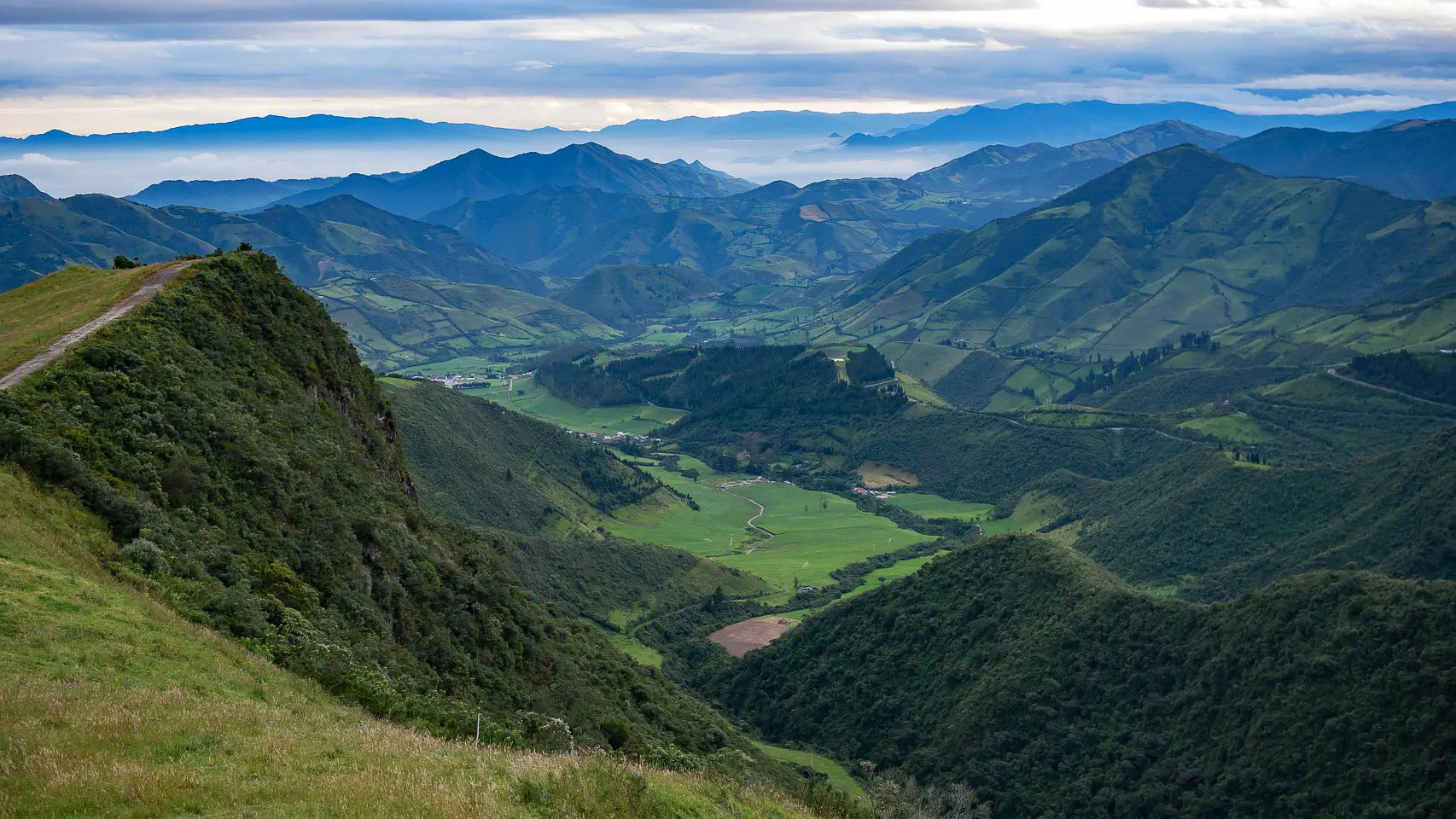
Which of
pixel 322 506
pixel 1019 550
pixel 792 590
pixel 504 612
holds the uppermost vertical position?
pixel 322 506

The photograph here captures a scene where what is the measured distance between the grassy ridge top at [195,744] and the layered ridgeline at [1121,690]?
158 feet

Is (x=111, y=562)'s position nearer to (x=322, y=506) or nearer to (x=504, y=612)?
(x=322, y=506)

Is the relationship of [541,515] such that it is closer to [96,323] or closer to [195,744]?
[96,323]

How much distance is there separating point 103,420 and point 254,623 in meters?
16.0

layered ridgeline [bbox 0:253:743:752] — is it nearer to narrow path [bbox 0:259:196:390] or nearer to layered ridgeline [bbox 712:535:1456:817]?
narrow path [bbox 0:259:196:390]

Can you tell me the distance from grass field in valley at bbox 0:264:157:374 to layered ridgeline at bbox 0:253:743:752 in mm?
2921

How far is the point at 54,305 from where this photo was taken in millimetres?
69812

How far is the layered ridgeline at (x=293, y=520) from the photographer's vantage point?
4469 cm

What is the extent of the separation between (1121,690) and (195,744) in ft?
254

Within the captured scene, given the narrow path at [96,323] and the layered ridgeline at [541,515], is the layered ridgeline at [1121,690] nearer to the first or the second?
the layered ridgeline at [541,515]

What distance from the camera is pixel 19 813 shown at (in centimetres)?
2211

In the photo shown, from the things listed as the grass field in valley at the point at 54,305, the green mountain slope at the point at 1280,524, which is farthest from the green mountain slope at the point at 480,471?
the green mountain slope at the point at 1280,524

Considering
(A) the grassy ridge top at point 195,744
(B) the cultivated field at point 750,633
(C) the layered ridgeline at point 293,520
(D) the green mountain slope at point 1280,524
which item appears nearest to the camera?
(A) the grassy ridge top at point 195,744

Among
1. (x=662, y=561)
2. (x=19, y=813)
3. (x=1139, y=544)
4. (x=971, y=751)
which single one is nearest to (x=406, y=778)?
(x=19, y=813)
